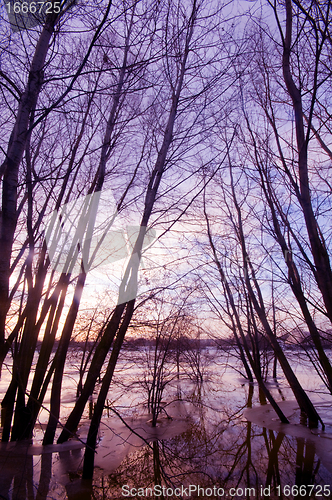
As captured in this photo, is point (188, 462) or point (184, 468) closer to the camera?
point (184, 468)

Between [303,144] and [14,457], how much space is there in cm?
652

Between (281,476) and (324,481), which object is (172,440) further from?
(324,481)

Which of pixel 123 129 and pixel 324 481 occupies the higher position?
pixel 123 129

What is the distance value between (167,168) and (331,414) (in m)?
8.41

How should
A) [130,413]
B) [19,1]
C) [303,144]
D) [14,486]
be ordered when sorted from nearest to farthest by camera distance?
[19,1] → [303,144] → [14,486] → [130,413]

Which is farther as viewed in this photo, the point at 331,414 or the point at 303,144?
the point at 331,414

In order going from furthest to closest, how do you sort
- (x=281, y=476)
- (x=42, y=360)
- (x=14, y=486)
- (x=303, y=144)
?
1. (x=42, y=360)
2. (x=281, y=476)
3. (x=14, y=486)
4. (x=303, y=144)

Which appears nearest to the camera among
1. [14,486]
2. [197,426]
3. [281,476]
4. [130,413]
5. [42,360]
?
[14,486]

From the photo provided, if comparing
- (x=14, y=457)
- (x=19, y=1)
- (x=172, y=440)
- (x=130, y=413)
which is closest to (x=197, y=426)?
(x=172, y=440)

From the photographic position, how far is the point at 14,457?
4.78 m

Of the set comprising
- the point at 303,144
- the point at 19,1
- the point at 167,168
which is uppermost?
the point at 19,1

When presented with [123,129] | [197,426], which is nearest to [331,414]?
[197,426]

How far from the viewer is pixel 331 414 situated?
8.01 meters

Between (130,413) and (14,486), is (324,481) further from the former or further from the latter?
(130,413)
